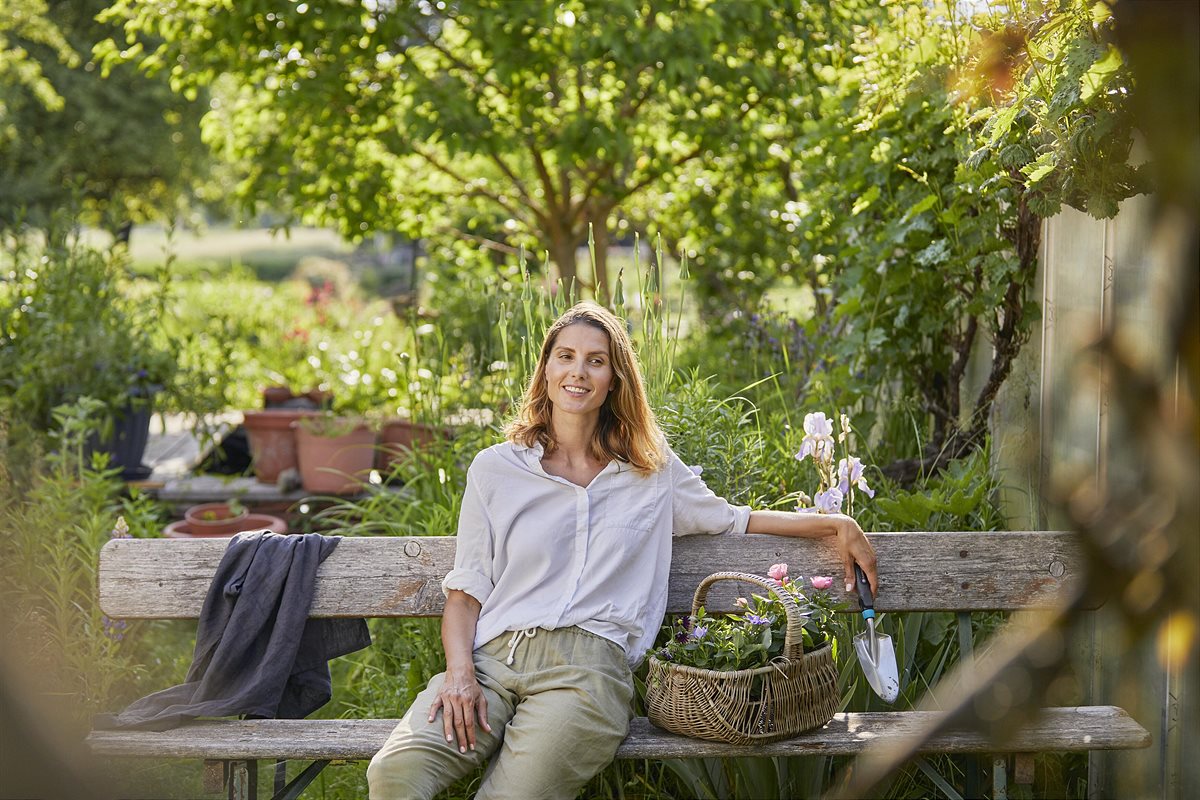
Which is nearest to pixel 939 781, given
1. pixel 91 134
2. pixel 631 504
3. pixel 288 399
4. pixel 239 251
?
pixel 631 504

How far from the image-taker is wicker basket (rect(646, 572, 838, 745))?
2801 mm

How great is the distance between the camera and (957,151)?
411 centimetres

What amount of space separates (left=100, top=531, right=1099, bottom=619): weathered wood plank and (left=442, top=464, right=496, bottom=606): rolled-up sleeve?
251 mm

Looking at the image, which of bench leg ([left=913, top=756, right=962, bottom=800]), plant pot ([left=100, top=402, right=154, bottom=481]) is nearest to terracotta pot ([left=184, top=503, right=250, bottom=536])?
plant pot ([left=100, top=402, right=154, bottom=481])

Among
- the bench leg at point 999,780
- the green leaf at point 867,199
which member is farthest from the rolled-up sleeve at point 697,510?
the green leaf at point 867,199

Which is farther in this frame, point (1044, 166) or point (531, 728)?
point (1044, 166)

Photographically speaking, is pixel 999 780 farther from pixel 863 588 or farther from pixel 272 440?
pixel 272 440

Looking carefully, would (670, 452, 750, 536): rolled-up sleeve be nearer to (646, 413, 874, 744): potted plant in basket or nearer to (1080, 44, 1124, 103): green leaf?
(646, 413, 874, 744): potted plant in basket

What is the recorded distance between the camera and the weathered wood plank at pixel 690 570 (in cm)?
339

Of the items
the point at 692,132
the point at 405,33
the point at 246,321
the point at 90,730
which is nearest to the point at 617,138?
the point at 692,132

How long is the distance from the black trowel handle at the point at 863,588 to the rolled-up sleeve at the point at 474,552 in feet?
3.18

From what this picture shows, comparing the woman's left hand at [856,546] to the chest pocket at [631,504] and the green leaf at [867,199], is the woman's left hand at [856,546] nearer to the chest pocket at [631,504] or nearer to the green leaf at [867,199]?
the chest pocket at [631,504]

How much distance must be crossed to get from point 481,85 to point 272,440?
2.53 meters

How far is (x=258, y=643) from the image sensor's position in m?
3.35
